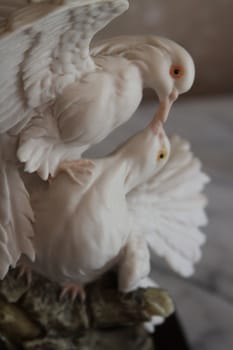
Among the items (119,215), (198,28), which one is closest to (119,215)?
(119,215)

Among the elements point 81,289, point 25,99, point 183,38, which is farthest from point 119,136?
point 25,99

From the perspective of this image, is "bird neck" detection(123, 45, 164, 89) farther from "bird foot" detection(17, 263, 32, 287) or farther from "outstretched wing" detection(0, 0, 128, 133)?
"bird foot" detection(17, 263, 32, 287)

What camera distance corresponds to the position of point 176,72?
1.69 feet

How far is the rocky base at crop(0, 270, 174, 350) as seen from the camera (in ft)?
1.92

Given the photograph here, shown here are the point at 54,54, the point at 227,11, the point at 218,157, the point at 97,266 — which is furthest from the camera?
the point at 227,11

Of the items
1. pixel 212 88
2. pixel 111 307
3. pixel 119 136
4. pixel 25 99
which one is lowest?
pixel 212 88

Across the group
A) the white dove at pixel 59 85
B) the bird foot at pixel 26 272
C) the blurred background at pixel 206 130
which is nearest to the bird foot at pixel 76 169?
the white dove at pixel 59 85

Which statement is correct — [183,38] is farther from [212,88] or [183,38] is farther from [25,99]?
[25,99]

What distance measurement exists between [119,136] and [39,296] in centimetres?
56

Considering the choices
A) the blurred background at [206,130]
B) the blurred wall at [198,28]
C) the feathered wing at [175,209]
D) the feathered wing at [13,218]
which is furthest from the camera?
the blurred wall at [198,28]

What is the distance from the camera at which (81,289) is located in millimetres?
594

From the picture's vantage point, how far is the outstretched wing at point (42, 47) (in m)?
0.39

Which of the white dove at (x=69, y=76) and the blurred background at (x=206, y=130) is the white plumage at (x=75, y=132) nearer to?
the white dove at (x=69, y=76)

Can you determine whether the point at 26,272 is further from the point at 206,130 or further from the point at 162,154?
the point at 206,130
